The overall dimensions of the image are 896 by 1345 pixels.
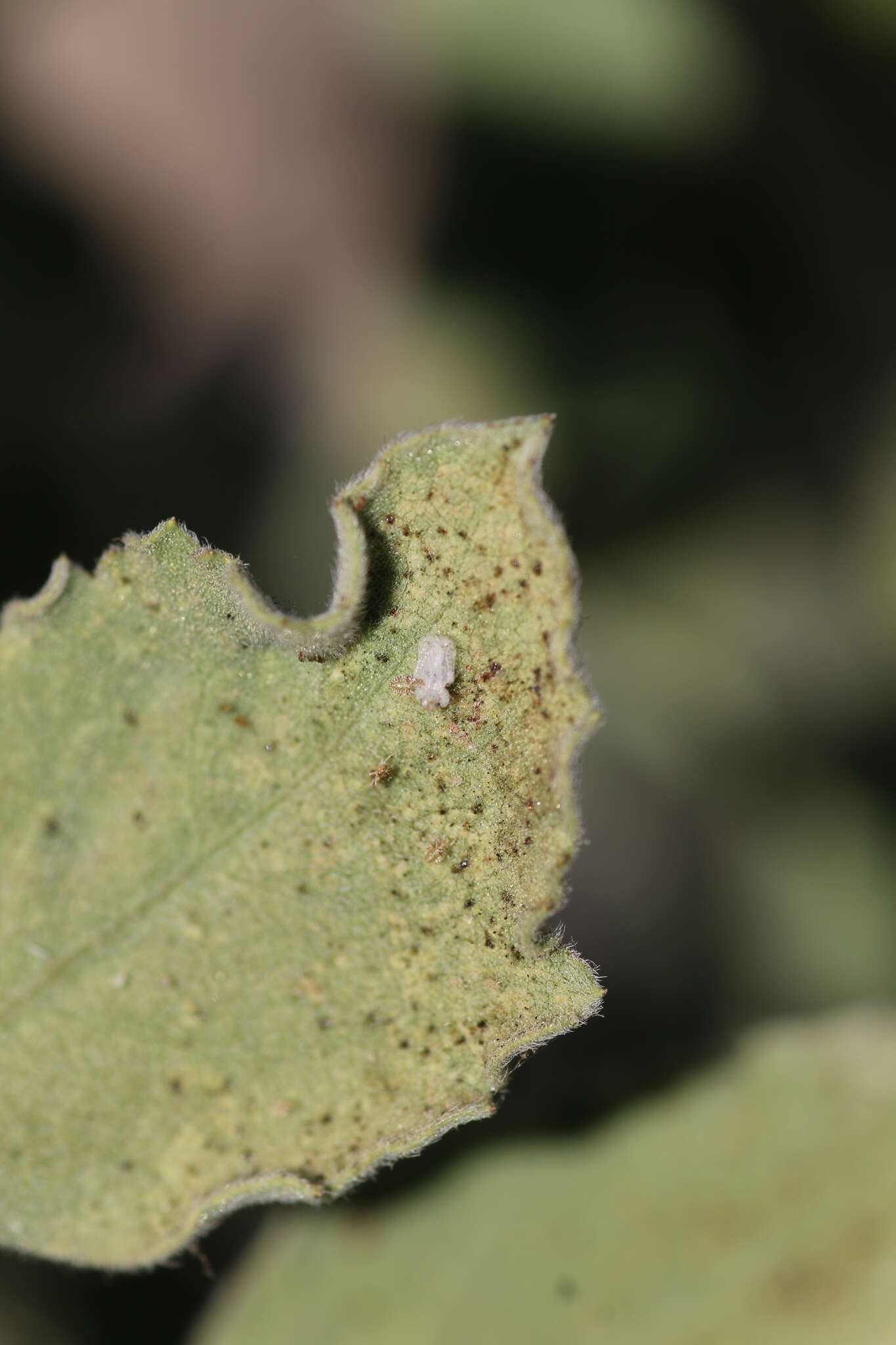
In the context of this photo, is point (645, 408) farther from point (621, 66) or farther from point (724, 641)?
point (621, 66)

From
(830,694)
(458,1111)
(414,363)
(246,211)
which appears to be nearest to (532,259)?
(414,363)

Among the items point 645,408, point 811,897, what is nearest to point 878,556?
point 645,408

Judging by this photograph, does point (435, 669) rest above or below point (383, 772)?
above

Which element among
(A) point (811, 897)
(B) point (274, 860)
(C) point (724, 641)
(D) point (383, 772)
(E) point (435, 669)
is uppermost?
(C) point (724, 641)

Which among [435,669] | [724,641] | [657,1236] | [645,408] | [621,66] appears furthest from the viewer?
[724,641]

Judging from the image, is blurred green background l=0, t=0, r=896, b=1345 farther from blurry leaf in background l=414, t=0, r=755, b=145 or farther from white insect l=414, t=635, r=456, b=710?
white insect l=414, t=635, r=456, b=710

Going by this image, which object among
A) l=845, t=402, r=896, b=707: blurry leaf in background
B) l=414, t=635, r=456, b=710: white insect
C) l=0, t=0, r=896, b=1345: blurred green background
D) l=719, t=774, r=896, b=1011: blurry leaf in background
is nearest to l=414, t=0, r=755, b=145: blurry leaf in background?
l=0, t=0, r=896, b=1345: blurred green background

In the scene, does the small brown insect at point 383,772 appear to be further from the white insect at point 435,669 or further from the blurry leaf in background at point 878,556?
the blurry leaf in background at point 878,556
